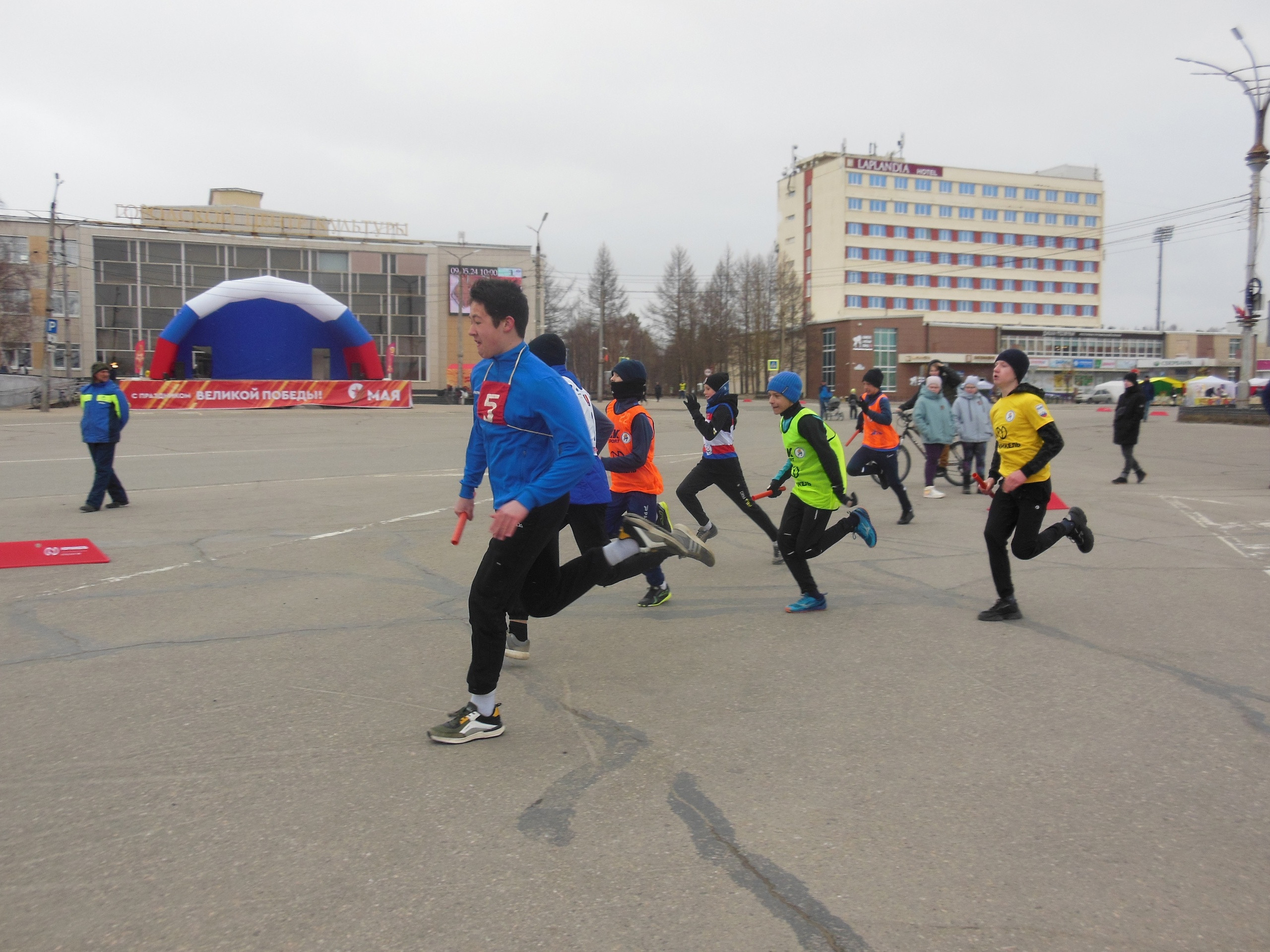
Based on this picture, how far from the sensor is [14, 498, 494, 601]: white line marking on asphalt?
6719mm

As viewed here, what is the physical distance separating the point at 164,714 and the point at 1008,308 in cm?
10420

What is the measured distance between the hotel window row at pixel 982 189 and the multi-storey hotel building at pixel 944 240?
0.11 meters

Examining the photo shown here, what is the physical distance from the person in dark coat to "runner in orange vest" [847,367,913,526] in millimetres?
5671

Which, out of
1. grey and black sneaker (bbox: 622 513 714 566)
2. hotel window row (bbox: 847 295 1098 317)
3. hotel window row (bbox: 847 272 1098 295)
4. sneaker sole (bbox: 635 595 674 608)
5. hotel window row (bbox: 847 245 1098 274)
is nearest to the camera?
grey and black sneaker (bbox: 622 513 714 566)

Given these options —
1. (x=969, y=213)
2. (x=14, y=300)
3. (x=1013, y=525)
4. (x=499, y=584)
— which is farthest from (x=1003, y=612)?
(x=969, y=213)

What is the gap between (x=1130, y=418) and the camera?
567 inches

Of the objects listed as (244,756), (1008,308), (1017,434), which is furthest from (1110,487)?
(1008,308)

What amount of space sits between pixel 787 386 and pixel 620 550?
2.39 metres

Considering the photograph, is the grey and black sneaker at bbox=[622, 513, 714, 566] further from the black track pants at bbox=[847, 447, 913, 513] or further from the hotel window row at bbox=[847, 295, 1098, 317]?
the hotel window row at bbox=[847, 295, 1098, 317]

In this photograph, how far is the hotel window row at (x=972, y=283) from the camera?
91625mm

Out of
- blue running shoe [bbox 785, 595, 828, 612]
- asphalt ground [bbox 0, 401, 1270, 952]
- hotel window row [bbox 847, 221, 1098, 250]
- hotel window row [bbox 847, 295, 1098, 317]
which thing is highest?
hotel window row [bbox 847, 221, 1098, 250]

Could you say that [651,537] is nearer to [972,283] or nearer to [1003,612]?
[1003,612]

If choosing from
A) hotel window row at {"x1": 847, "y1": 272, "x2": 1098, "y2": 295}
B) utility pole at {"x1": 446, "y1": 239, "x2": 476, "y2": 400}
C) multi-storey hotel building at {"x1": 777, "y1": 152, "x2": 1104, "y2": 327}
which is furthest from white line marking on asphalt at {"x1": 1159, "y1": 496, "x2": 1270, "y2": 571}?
hotel window row at {"x1": 847, "y1": 272, "x2": 1098, "y2": 295}

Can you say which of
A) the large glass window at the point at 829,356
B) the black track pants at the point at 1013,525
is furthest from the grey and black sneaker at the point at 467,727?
the large glass window at the point at 829,356
